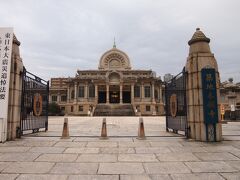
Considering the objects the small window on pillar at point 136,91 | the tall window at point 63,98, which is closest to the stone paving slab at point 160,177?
the small window on pillar at point 136,91

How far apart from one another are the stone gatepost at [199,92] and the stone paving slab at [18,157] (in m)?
5.80

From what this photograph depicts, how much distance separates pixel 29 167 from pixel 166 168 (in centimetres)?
300

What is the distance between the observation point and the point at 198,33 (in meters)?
9.41

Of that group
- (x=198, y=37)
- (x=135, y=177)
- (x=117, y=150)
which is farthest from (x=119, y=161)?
(x=198, y=37)

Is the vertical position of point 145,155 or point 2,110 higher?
point 2,110

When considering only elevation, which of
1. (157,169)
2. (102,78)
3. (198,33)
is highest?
(102,78)

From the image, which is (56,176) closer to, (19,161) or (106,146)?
(19,161)

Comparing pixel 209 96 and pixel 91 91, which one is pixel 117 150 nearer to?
pixel 209 96

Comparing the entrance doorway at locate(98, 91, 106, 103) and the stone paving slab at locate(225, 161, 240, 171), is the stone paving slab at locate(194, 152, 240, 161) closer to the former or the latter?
the stone paving slab at locate(225, 161, 240, 171)

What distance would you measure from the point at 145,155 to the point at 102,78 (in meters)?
48.1

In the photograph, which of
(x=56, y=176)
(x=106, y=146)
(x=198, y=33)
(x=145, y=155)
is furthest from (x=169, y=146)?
(x=198, y=33)

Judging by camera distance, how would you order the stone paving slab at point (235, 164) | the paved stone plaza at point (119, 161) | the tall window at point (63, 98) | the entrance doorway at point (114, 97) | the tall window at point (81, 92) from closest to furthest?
the paved stone plaza at point (119, 161), the stone paving slab at point (235, 164), the tall window at point (81, 92), the entrance doorway at point (114, 97), the tall window at point (63, 98)

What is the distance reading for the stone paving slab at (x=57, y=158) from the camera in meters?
5.65

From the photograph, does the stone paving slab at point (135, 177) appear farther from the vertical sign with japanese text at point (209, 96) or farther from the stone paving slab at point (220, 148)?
the vertical sign with japanese text at point (209, 96)
